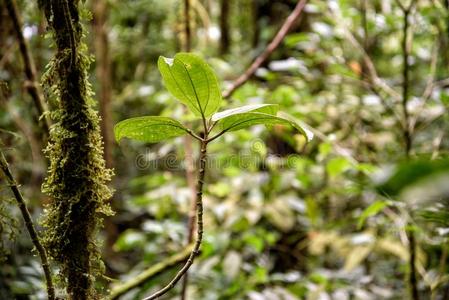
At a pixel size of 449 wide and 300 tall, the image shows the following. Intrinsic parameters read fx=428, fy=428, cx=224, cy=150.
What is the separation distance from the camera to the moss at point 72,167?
1.96ft

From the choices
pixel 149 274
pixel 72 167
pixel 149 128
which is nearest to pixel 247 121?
pixel 149 128

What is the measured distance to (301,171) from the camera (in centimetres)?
196

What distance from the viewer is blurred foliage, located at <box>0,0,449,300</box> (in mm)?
1478

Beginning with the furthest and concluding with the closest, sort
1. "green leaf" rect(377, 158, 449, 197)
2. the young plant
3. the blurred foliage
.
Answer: the blurred foliage
the young plant
"green leaf" rect(377, 158, 449, 197)

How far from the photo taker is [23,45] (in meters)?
1.04

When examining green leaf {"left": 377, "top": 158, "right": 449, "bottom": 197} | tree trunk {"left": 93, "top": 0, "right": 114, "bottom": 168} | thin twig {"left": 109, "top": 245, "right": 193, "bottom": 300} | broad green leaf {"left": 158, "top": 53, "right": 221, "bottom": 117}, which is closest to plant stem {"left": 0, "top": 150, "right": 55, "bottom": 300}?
broad green leaf {"left": 158, "top": 53, "right": 221, "bottom": 117}

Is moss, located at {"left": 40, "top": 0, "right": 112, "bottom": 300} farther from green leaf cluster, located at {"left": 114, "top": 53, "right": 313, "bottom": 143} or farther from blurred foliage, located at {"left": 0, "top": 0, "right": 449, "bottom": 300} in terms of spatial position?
blurred foliage, located at {"left": 0, "top": 0, "right": 449, "bottom": 300}

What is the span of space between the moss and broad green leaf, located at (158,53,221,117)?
5.2 inches

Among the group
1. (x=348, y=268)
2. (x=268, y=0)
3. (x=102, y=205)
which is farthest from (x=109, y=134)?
(x=102, y=205)

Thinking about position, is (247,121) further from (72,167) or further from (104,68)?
(104,68)

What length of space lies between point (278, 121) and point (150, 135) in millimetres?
190

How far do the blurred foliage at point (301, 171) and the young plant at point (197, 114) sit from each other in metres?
Answer: 0.42

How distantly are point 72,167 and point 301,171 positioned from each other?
1461mm

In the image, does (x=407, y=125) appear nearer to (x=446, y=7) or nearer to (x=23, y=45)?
(x=446, y=7)
